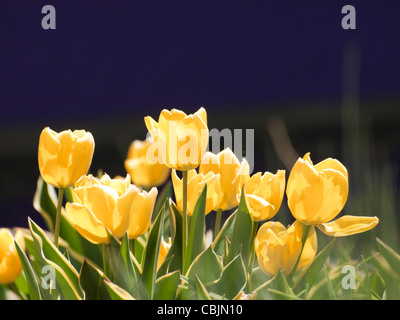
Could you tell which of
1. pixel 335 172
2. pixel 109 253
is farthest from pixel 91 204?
pixel 335 172

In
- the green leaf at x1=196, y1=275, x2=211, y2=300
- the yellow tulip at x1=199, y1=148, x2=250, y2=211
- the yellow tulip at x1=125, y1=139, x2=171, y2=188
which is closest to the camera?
the green leaf at x1=196, y1=275, x2=211, y2=300

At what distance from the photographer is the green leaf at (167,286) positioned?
1.35 feet

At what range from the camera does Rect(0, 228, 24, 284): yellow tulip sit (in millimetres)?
497

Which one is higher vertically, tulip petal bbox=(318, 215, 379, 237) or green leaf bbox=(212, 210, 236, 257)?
tulip petal bbox=(318, 215, 379, 237)

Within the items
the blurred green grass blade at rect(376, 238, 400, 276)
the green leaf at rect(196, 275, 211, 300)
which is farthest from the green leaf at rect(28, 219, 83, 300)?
the blurred green grass blade at rect(376, 238, 400, 276)

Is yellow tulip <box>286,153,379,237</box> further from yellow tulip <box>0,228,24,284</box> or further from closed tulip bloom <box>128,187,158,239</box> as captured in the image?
yellow tulip <box>0,228,24,284</box>

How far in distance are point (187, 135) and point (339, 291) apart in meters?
0.16

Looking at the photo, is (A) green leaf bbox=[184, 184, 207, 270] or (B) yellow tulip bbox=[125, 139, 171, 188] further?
(B) yellow tulip bbox=[125, 139, 171, 188]

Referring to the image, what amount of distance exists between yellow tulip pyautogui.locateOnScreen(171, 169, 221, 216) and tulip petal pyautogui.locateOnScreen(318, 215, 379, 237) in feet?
0.29

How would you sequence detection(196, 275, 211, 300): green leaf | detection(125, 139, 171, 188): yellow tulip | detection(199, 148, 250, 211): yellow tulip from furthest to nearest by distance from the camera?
detection(125, 139, 171, 188): yellow tulip < detection(199, 148, 250, 211): yellow tulip < detection(196, 275, 211, 300): green leaf

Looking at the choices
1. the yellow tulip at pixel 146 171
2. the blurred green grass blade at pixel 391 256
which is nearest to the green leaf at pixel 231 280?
the blurred green grass blade at pixel 391 256

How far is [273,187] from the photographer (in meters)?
0.46

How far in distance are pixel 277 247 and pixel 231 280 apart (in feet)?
0.13

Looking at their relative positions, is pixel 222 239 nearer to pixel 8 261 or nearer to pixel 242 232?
pixel 242 232
